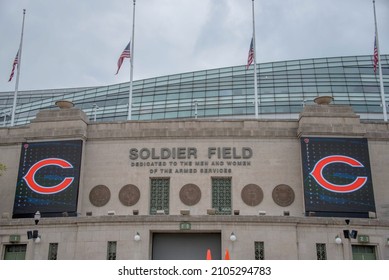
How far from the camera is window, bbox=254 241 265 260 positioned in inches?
1144

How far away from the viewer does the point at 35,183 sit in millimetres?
33969

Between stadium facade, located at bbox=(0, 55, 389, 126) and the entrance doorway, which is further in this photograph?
stadium facade, located at bbox=(0, 55, 389, 126)

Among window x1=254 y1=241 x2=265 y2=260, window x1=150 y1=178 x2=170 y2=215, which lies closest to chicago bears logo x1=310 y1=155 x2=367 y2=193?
window x1=254 y1=241 x2=265 y2=260

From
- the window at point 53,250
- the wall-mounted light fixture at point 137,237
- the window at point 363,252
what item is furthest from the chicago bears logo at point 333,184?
the window at point 53,250

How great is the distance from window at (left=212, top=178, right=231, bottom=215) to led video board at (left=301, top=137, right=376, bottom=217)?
496 cm

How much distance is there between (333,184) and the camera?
107 ft

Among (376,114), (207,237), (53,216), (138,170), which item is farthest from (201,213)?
(376,114)

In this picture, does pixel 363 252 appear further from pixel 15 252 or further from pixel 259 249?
pixel 15 252

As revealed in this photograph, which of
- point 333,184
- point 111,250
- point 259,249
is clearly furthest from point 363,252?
point 111,250

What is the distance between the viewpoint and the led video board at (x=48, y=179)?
3303 cm

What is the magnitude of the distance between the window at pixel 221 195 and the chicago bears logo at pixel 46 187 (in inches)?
372

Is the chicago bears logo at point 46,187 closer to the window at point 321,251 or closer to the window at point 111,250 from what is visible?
the window at point 111,250

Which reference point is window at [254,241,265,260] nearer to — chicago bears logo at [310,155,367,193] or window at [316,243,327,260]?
window at [316,243,327,260]

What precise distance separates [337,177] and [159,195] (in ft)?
38.2
